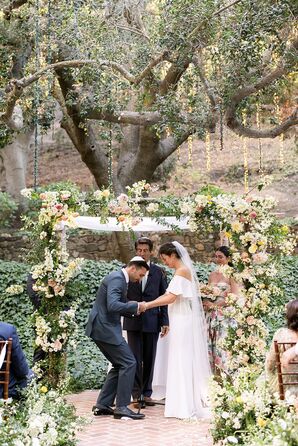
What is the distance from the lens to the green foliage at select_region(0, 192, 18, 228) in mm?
14656

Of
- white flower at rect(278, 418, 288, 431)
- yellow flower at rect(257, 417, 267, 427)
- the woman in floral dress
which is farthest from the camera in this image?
the woman in floral dress

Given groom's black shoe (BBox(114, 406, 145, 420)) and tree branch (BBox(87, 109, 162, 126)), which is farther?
tree branch (BBox(87, 109, 162, 126))

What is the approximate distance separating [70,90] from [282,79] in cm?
302

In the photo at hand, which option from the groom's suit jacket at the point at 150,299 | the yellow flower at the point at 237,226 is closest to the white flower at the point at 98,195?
the groom's suit jacket at the point at 150,299

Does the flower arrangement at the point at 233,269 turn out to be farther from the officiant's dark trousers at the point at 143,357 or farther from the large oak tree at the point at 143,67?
the large oak tree at the point at 143,67

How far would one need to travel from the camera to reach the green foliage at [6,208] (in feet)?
48.1

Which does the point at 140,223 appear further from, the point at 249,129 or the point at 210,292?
the point at 249,129

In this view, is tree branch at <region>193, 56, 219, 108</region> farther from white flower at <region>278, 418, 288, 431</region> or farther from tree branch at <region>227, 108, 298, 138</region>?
white flower at <region>278, 418, 288, 431</region>

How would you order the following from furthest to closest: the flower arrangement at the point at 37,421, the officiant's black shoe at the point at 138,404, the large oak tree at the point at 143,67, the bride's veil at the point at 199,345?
1. the large oak tree at the point at 143,67
2. the officiant's black shoe at the point at 138,404
3. the bride's veil at the point at 199,345
4. the flower arrangement at the point at 37,421

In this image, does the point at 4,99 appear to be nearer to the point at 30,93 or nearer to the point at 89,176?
the point at 30,93

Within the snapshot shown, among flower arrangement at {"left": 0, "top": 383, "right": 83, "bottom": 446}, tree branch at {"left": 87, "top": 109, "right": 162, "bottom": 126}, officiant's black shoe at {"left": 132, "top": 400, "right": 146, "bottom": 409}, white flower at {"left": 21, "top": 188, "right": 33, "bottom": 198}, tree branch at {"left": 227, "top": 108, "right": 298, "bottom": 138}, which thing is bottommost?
officiant's black shoe at {"left": 132, "top": 400, "right": 146, "bottom": 409}

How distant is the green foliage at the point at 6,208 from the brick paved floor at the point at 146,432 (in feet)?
23.8

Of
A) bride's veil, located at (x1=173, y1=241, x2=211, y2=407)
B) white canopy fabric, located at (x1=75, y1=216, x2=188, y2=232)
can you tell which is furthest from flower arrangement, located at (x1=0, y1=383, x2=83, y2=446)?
white canopy fabric, located at (x1=75, y1=216, x2=188, y2=232)

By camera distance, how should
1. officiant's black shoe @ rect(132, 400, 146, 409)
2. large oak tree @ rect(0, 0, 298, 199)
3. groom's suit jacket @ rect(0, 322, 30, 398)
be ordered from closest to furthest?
groom's suit jacket @ rect(0, 322, 30, 398)
officiant's black shoe @ rect(132, 400, 146, 409)
large oak tree @ rect(0, 0, 298, 199)
